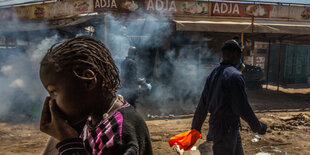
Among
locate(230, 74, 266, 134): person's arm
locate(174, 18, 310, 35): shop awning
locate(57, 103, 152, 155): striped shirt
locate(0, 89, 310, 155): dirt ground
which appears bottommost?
locate(0, 89, 310, 155): dirt ground

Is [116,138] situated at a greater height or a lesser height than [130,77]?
greater

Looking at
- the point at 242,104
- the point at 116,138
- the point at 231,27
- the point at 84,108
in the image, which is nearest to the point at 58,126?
the point at 84,108

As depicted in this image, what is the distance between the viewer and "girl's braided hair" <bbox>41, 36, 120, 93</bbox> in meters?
0.88

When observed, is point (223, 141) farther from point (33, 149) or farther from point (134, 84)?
point (33, 149)

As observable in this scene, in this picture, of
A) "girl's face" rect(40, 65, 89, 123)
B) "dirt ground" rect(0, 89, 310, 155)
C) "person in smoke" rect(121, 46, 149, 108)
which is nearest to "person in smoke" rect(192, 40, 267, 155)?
"dirt ground" rect(0, 89, 310, 155)

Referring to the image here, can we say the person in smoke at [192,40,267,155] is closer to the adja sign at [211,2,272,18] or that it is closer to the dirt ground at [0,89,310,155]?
the dirt ground at [0,89,310,155]

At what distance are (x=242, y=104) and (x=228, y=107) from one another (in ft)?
0.54

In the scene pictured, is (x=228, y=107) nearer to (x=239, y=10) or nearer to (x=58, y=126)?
(x=58, y=126)

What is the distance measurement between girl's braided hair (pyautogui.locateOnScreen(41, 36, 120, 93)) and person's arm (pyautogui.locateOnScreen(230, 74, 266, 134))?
5.05 ft

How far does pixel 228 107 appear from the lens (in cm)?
228

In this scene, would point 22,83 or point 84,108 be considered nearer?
point 84,108

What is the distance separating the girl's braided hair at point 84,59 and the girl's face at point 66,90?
0.08 ft

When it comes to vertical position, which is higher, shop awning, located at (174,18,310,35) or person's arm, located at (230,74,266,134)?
shop awning, located at (174,18,310,35)

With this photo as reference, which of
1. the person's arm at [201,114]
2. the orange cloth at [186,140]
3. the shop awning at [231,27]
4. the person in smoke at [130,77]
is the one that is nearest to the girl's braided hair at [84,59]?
the orange cloth at [186,140]
